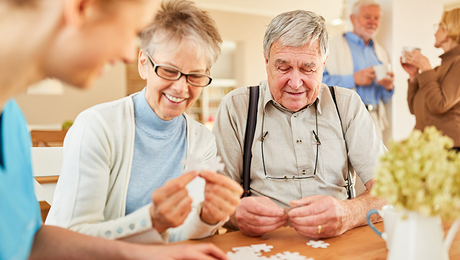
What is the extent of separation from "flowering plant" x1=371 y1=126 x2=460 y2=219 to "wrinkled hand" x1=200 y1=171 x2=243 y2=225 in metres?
0.35

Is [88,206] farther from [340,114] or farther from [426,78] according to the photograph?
[426,78]

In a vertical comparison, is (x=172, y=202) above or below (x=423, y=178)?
below

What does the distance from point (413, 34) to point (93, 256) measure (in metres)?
3.74

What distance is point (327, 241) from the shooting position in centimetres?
118

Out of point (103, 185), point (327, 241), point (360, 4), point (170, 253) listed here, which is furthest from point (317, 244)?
point (360, 4)


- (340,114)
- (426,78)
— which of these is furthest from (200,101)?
(340,114)

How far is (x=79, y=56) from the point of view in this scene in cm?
57

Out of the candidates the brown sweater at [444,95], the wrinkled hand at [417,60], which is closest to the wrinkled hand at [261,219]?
the brown sweater at [444,95]

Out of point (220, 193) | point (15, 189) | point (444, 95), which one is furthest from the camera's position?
point (444, 95)

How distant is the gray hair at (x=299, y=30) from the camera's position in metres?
1.58

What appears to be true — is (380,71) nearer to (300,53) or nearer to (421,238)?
(300,53)

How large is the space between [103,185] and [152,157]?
172mm

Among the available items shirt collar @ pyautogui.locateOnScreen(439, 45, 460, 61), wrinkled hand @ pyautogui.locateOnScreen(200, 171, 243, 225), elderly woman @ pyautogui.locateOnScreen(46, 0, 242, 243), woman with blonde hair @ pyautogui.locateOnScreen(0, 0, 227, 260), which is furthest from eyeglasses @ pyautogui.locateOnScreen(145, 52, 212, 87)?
shirt collar @ pyautogui.locateOnScreen(439, 45, 460, 61)

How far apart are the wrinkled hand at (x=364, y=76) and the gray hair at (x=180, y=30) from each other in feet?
7.34
